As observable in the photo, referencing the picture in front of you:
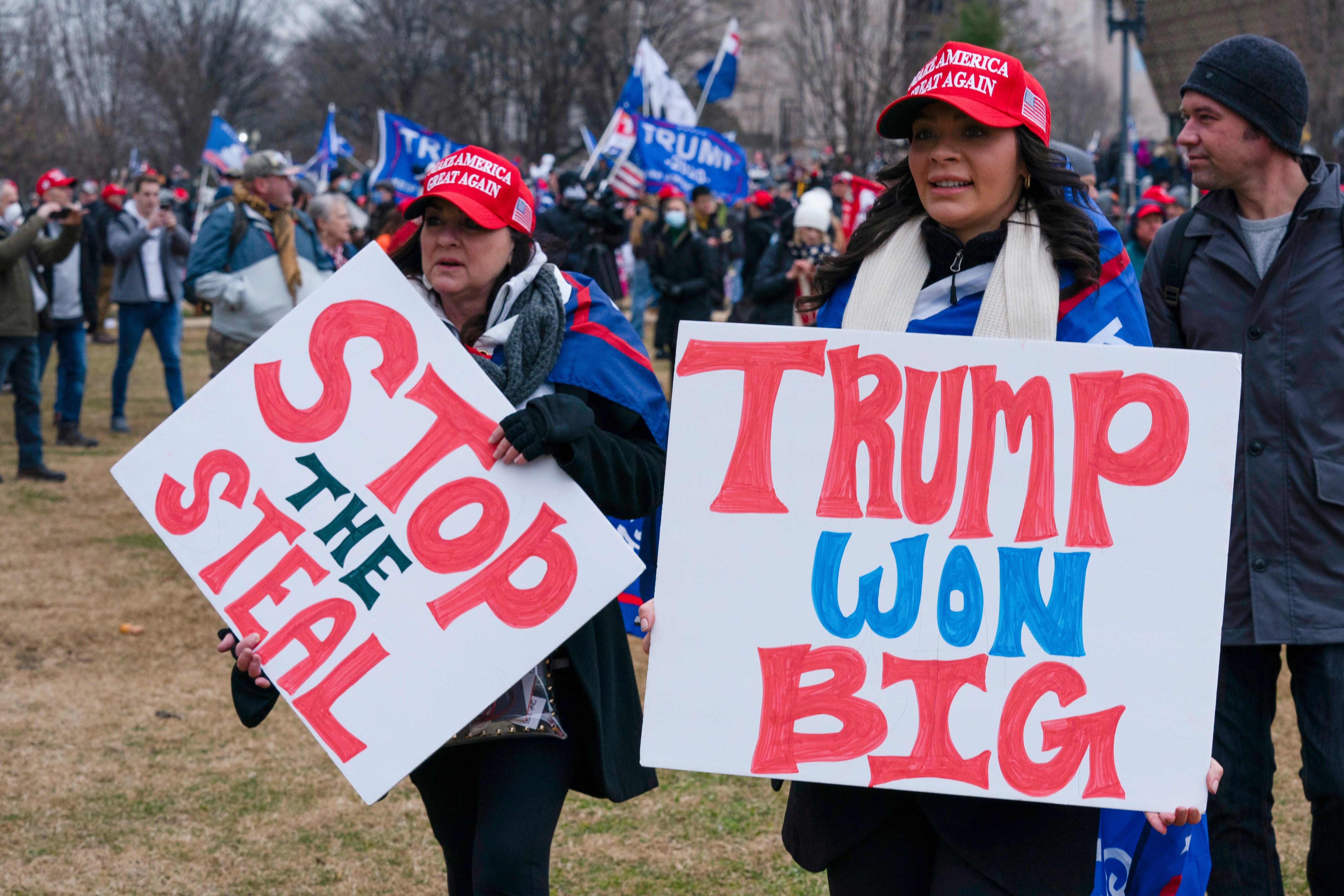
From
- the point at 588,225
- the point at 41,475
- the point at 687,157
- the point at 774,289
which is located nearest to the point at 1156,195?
the point at 774,289

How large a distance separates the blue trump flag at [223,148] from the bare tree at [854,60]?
314 inches

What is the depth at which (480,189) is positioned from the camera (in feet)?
9.20

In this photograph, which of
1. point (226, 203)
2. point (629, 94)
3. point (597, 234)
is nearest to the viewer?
point (226, 203)

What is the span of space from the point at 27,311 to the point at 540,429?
8558 mm

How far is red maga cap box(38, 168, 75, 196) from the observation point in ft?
32.4

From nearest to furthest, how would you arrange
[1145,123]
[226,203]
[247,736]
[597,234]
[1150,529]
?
[1150,529], [247,736], [226,203], [597,234], [1145,123]

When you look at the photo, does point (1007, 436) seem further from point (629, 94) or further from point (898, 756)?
point (629, 94)

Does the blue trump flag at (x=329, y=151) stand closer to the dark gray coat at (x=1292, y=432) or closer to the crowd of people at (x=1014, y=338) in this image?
the crowd of people at (x=1014, y=338)

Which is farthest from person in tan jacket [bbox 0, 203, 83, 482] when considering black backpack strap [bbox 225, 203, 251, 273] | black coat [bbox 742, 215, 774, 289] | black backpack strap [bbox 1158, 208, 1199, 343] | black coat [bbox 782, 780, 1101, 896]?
black coat [bbox 782, 780, 1101, 896]

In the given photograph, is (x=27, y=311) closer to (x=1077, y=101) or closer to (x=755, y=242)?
(x=755, y=242)

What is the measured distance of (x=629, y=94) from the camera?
1812 centimetres

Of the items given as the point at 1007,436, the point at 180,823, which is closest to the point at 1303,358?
the point at 1007,436

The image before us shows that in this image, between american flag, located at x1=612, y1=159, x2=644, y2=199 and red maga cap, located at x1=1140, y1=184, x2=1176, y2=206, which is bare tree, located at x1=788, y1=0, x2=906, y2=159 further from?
red maga cap, located at x1=1140, y1=184, x2=1176, y2=206

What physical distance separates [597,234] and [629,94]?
3.93m
